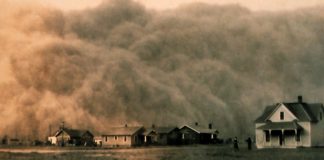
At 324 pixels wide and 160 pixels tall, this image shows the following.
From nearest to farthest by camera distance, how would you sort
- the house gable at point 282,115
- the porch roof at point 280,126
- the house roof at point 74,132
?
the porch roof at point 280,126 < the house gable at point 282,115 < the house roof at point 74,132

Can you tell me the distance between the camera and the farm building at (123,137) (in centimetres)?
5147

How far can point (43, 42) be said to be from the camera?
207 ft

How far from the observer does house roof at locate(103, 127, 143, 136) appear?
51.7 meters

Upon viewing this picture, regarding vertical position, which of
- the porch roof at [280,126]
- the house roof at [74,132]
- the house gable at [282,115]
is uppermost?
the house gable at [282,115]

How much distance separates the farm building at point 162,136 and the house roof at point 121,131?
114 cm

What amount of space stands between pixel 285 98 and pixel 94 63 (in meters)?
30.3

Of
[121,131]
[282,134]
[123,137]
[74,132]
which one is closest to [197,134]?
[123,137]

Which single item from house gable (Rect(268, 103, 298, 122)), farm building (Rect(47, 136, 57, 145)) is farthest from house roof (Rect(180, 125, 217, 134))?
house gable (Rect(268, 103, 298, 122))

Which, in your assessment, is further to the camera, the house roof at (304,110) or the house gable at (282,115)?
the house gable at (282,115)

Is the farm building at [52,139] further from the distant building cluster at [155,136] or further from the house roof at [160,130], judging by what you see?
the house roof at [160,130]

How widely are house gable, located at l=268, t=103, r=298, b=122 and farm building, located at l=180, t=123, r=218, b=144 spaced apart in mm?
17741

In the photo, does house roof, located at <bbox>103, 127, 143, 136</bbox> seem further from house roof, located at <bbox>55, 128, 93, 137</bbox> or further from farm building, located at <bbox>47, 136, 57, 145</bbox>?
farm building, located at <bbox>47, 136, 57, 145</bbox>

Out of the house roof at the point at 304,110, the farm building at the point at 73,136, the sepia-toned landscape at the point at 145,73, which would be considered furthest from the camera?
the farm building at the point at 73,136

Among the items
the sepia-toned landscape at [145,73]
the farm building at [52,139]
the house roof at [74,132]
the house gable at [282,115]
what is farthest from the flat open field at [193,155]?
the farm building at [52,139]
